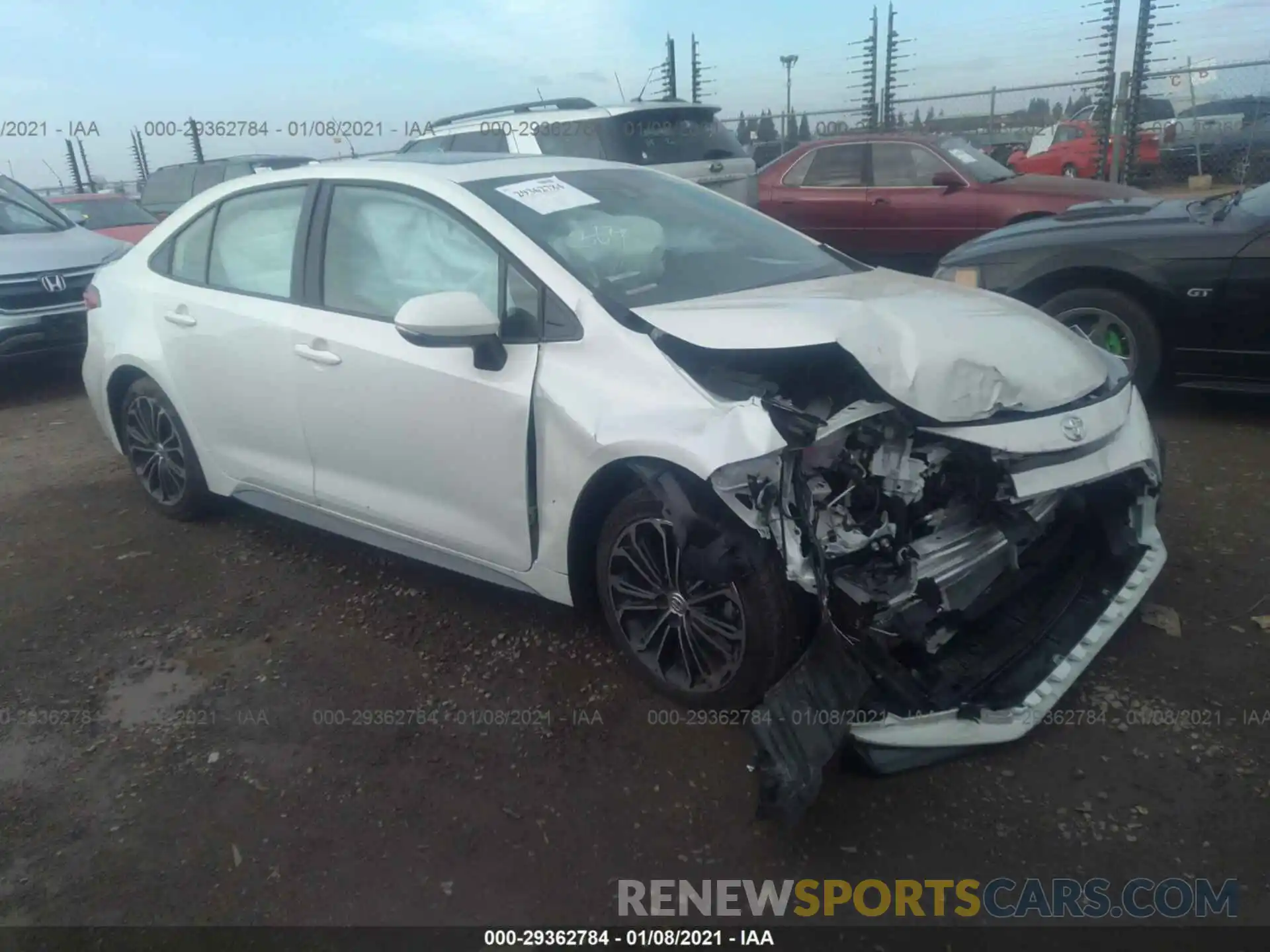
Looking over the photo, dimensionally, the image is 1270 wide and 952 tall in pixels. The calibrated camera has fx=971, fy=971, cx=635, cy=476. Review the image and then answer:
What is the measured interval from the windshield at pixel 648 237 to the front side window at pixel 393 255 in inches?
7.1

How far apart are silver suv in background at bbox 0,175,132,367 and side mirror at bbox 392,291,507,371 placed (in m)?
5.06

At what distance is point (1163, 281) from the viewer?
499 cm

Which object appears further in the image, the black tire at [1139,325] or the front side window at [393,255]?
the black tire at [1139,325]

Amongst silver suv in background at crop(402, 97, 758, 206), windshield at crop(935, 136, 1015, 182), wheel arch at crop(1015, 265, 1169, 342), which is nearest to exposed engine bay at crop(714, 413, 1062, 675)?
wheel arch at crop(1015, 265, 1169, 342)

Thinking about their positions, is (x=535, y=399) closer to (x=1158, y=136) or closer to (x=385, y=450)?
(x=385, y=450)

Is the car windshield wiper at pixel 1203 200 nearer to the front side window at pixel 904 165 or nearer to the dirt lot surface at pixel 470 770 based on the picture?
the dirt lot surface at pixel 470 770

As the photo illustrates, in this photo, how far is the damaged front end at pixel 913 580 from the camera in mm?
2584

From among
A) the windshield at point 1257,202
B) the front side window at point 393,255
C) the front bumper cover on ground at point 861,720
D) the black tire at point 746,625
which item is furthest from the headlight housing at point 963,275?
the black tire at point 746,625

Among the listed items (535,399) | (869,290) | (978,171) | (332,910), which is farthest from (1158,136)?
(332,910)

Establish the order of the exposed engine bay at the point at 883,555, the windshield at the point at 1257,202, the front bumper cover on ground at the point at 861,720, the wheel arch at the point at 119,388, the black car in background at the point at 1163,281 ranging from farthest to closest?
the windshield at the point at 1257,202
the black car in background at the point at 1163,281
the wheel arch at the point at 119,388
the exposed engine bay at the point at 883,555
the front bumper cover on ground at the point at 861,720

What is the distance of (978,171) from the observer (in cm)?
892

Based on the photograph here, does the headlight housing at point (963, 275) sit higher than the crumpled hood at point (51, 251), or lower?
lower

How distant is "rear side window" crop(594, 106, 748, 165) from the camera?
788cm

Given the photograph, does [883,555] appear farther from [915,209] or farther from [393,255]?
[915,209]
